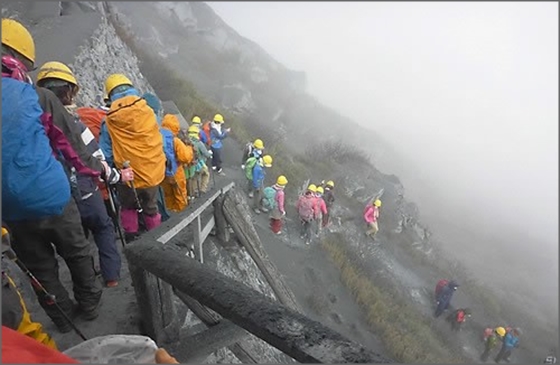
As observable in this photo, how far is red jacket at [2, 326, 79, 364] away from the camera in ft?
4.97

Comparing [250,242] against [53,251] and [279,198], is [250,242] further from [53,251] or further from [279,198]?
[279,198]

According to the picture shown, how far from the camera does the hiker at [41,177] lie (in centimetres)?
276

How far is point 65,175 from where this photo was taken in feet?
10.1

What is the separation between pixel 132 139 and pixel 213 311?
7.47 ft

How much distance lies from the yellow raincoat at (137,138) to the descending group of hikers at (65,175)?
0.03 feet

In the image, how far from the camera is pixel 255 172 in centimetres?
1070

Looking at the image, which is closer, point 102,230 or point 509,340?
point 102,230

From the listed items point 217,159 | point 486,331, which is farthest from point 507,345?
point 217,159

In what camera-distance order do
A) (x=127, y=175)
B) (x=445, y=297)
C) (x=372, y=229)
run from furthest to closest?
(x=372, y=229) < (x=445, y=297) < (x=127, y=175)

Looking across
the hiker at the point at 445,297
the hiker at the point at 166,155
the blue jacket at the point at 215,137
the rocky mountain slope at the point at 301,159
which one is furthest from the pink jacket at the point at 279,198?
the hiker at the point at 445,297

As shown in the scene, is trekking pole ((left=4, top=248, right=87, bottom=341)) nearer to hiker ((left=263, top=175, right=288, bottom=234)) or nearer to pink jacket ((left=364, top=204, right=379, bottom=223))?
hiker ((left=263, top=175, right=288, bottom=234))

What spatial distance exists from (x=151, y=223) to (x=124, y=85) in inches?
68.0

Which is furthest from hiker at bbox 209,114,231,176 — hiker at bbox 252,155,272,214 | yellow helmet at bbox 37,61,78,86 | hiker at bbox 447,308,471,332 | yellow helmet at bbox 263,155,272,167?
hiker at bbox 447,308,471,332

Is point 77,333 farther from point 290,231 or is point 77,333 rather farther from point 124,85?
point 290,231
